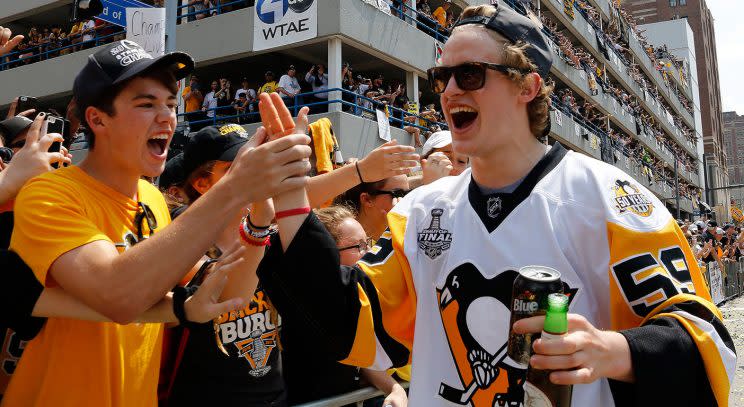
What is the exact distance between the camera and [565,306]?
1334mm

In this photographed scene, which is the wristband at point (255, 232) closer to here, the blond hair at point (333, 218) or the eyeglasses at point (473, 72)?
the eyeglasses at point (473, 72)

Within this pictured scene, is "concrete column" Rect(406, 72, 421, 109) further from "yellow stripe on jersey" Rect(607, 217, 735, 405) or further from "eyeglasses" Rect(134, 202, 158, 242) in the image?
"yellow stripe on jersey" Rect(607, 217, 735, 405)

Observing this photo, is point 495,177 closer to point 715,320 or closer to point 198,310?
point 715,320

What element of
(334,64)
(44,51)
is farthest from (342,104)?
(44,51)

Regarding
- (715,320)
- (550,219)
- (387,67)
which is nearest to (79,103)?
(550,219)

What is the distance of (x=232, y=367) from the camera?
260 cm

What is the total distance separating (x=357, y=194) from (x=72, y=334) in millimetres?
2231

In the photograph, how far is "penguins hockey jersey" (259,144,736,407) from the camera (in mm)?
1623

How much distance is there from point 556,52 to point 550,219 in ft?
96.7

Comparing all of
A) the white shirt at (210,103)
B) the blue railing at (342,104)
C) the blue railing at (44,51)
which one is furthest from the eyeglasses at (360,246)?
the blue railing at (44,51)

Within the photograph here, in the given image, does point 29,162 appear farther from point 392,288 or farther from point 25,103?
point 25,103

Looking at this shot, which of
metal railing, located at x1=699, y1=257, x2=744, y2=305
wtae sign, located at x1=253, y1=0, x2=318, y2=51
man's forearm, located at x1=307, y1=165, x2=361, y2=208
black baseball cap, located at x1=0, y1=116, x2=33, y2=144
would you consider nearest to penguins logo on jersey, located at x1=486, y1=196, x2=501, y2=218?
man's forearm, located at x1=307, y1=165, x2=361, y2=208

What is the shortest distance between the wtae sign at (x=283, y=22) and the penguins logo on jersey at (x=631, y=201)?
44.8 feet

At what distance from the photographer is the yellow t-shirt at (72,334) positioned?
185 centimetres
